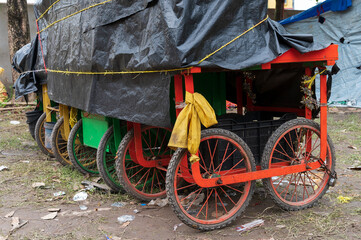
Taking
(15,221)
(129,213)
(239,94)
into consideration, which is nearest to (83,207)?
(129,213)

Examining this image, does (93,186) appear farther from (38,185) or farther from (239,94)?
(239,94)

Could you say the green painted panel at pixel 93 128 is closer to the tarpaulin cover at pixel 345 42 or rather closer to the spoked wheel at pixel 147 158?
the spoked wheel at pixel 147 158

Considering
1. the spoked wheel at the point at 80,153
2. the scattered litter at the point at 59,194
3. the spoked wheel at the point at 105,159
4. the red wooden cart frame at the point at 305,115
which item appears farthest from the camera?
the spoked wheel at the point at 80,153

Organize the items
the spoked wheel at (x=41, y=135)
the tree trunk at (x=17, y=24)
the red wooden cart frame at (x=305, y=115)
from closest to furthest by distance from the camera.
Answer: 1. the red wooden cart frame at (x=305, y=115)
2. the spoked wheel at (x=41, y=135)
3. the tree trunk at (x=17, y=24)

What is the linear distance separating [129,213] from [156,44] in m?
1.87

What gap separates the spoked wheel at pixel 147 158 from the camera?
4.52 metres

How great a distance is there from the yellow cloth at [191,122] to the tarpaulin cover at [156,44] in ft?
0.66

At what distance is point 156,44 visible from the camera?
347 cm

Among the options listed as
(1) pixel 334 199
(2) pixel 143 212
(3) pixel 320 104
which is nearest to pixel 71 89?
(2) pixel 143 212

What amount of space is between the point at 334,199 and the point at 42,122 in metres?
4.89

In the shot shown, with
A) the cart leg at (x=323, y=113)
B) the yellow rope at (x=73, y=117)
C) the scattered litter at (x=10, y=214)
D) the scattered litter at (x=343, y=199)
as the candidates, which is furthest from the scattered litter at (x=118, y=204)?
the scattered litter at (x=343, y=199)

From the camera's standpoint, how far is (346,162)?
6.10 meters

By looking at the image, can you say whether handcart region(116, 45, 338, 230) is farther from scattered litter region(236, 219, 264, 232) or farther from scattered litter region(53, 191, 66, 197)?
scattered litter region(53, 191, 66, 197)

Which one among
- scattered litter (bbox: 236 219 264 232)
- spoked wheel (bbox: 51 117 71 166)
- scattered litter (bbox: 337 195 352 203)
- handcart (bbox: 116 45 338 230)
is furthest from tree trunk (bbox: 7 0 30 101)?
scattered litter (bbox: 337 195 352 203)
